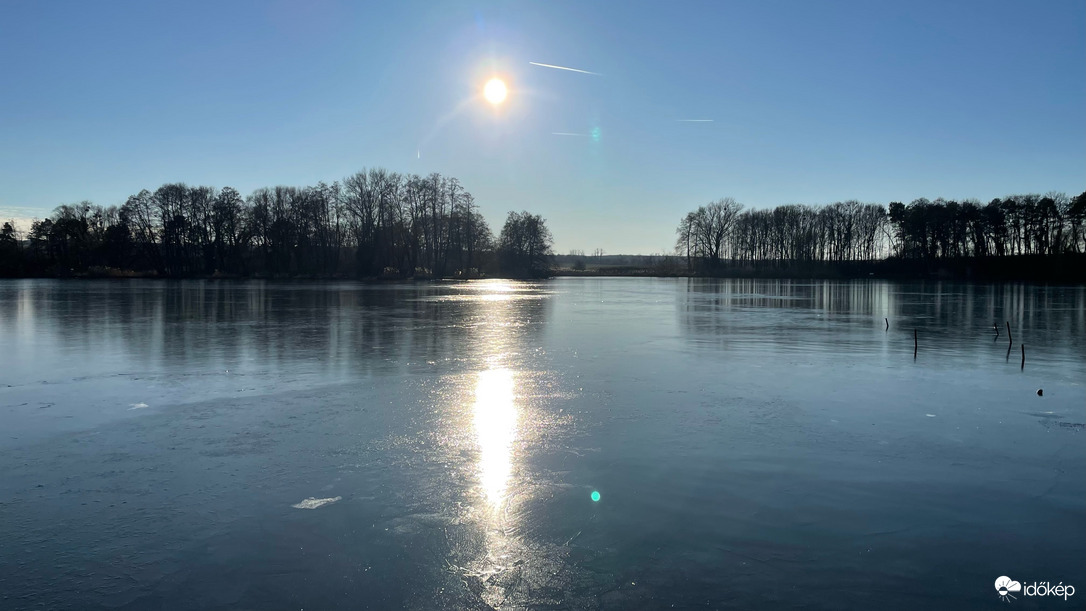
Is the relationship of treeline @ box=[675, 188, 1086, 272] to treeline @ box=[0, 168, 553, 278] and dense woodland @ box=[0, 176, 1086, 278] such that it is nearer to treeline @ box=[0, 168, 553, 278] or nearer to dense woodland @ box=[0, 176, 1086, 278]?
→ dense woodland @ box=[0, 176, 1086, 278]

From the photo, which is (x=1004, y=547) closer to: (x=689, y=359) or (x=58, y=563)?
(x=58, y=563)

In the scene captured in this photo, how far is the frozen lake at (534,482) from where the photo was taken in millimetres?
3713

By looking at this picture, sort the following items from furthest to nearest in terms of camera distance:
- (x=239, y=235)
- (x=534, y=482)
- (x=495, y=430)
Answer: (x=239, y=235) → (x=495, y=430) → (x=534, y=482)

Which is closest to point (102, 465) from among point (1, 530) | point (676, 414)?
point (1, 530)

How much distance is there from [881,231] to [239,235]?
80.8 metres

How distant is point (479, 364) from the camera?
1146cm

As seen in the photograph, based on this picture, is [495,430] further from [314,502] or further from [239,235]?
[239,235]

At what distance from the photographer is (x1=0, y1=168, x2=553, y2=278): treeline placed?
7131cm

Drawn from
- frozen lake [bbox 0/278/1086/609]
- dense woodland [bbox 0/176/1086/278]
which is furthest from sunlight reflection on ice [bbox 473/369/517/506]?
dense woodland [bbox 0/176/1086/278]

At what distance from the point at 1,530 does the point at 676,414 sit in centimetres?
623

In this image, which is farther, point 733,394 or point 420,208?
point 420,208

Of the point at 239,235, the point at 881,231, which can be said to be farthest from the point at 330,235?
the point at 881,231

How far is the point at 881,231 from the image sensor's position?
3428 inches

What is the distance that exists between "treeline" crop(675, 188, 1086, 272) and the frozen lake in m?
72.7
